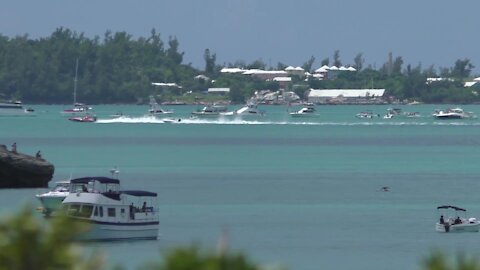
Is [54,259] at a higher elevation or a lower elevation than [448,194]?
higher

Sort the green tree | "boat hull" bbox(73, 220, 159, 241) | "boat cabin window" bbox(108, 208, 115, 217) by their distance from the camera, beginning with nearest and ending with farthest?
the green tree
"boat hull" bbox(73, 220, 159, 241)
"boat cabin window" bbox(108, 208, 115, 217)

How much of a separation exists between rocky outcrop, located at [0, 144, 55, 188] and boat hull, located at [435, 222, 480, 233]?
Answer: 21.7 m

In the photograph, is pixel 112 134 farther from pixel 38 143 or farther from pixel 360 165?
pixel 360 165

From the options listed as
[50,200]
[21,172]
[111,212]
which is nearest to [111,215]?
[111,212]

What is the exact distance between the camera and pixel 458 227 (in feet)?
161

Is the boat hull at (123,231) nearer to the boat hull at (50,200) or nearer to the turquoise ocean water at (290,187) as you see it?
the turquoise ocean water at (290,187)

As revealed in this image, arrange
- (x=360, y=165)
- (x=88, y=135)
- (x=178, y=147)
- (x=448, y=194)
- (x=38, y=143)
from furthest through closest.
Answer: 1. (x=88, y=135)
2. (x=38, y=143)
3. (x=178, y=147)
4. (x=360, y=165)
5. (x=448, y=194)

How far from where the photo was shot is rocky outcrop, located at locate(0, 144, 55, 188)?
210 feet

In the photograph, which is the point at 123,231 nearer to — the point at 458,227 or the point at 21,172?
the point at 458,227

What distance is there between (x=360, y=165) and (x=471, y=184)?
1992 centimetres

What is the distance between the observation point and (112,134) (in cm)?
15662

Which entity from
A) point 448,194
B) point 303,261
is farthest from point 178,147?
point 303,261

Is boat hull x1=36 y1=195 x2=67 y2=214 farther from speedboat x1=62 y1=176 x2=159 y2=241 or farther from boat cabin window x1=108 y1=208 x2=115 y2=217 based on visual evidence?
boat cabin window x1=108 y1=208 x2=115 y2=217

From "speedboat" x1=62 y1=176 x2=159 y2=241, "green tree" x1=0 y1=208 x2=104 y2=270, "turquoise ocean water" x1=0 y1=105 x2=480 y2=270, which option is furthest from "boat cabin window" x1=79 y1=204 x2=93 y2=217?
"green tree" x1=0 y1=208 x2=104 y2=270
